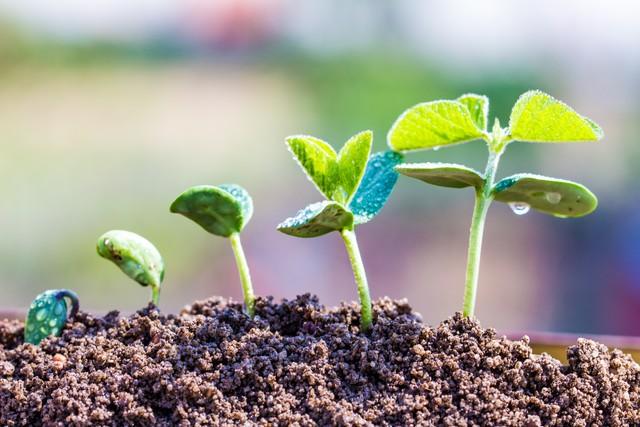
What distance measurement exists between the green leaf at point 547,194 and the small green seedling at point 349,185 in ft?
0.39

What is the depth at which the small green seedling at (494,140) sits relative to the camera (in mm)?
701

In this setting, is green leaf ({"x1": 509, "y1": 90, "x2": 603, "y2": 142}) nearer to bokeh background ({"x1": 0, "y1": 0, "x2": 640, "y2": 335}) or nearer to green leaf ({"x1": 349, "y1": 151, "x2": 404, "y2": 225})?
green leaf ({"x1": 349, "y1": 151, "x2": 404, "y2": 225})

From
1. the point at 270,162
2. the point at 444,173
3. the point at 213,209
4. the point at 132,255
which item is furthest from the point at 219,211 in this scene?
the point at 270,162

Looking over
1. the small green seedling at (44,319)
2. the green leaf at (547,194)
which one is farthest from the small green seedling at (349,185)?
the small green seedling at (44,319)

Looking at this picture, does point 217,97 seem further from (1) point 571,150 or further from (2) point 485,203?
(2) point 485,203

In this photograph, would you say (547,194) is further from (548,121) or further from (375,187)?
(375,187)

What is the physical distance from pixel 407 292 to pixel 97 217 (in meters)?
1.60

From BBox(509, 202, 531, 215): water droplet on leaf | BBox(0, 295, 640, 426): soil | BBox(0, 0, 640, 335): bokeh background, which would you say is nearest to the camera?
BBox(0, 295, 640, 426): soil

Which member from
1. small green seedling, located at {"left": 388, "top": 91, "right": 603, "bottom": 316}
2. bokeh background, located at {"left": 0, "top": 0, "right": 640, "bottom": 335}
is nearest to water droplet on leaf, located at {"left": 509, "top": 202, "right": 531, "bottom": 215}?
small green seedling, located at {"left": 388, "top": 91, "right": 603, "bottom": 316}

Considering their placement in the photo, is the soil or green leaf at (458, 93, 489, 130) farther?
green leaf at (458, 93, 489, 130)

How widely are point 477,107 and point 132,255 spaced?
1.24 ft

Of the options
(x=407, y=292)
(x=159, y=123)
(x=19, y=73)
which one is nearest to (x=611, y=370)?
(x=407, y=292)

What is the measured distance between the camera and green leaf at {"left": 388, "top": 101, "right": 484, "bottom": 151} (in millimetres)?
758

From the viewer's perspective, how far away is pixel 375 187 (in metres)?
0.80
